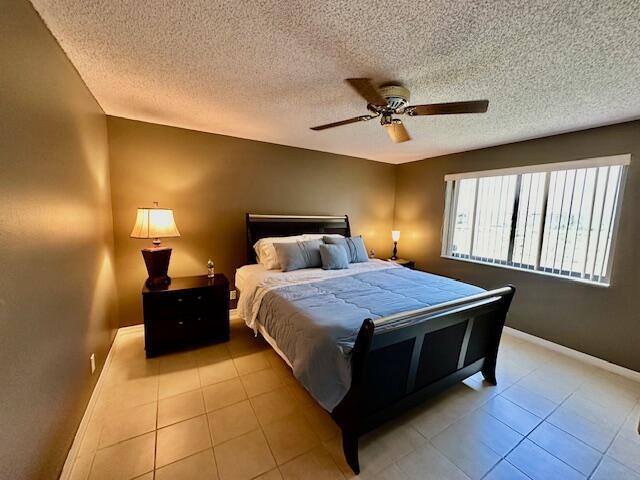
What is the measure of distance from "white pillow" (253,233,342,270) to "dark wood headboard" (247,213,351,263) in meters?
0.11

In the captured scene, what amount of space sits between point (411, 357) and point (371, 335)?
519 mm

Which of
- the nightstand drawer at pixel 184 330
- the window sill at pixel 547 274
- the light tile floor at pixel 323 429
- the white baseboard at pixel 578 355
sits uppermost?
the window sill at pixel 547 274

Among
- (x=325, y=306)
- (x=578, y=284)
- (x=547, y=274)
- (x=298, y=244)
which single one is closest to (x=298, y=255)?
(x=298, y=244)

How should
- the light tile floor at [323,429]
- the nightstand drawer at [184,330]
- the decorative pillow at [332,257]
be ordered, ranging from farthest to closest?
the decorative pillow at [332,257] → the nightstand drawer at [184,330] → the light tile floor at [323,429]

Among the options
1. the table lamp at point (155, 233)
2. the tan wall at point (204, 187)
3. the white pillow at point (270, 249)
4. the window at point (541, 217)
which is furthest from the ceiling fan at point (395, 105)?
the table lamp at point (155, 233)

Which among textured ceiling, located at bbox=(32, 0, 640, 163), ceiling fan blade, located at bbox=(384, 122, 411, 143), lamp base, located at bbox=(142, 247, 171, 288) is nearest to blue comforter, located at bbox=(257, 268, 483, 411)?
lamp base, located at bbox=(142, 247, 171, 288)

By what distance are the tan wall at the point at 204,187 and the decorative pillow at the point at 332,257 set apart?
971mm

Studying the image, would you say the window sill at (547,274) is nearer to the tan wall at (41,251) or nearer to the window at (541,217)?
the window at (541,217)

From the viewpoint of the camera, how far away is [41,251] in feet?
4.01

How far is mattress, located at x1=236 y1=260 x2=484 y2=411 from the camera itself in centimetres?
150

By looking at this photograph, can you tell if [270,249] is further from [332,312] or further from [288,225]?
[332,312]

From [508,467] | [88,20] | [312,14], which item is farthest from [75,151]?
[508,467]

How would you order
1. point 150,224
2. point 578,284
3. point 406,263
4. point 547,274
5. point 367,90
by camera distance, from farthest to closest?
point 406,263 < point 547,274 < point 578,284 < point 150,224 < point 367,90

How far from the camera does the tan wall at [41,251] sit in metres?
0.98
